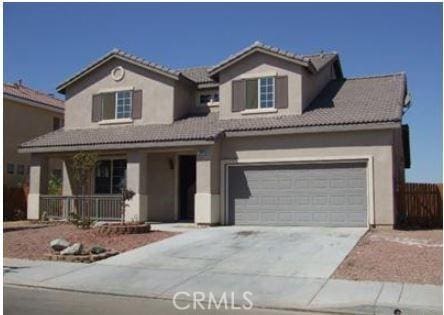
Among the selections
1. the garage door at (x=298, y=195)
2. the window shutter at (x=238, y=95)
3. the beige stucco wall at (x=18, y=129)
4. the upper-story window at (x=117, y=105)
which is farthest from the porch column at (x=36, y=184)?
the window shutter at (x=238, y=95)

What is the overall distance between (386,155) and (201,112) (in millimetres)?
8038

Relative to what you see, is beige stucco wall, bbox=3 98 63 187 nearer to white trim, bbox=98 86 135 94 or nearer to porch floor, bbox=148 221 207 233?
white trim, bbox=98 86 135 94

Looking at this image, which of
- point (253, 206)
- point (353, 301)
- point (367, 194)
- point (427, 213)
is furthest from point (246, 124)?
point (353, 301)

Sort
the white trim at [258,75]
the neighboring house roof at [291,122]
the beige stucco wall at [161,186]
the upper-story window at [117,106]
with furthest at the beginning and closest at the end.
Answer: the upper-story window at [117,106], the beige stucco wall at [161,186], the white trim at [258,75], the neighboring house roof at [291,122]

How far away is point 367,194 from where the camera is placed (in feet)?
59.7

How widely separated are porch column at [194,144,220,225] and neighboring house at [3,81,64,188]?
10.5 m

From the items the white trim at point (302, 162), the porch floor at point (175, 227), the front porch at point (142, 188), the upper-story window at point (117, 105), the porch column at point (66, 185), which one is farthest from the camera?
the porch column at point (66, 185)

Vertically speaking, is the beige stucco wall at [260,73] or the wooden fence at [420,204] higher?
the beige stucco wall at [260,73]

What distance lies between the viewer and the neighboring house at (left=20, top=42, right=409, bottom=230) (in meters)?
18.5

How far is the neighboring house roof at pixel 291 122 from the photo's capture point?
18.7 meters

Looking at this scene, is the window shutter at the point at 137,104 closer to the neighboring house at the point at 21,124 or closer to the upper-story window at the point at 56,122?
the neighboring house at the point at 21,124

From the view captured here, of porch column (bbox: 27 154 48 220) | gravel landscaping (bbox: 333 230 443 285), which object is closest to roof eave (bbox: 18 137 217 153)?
porch column (bbox: 27 154 48 220)

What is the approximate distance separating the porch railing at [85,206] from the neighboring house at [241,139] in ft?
1.54

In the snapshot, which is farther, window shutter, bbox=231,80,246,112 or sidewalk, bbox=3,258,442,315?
window shutter, bbox=231,80,246,112
